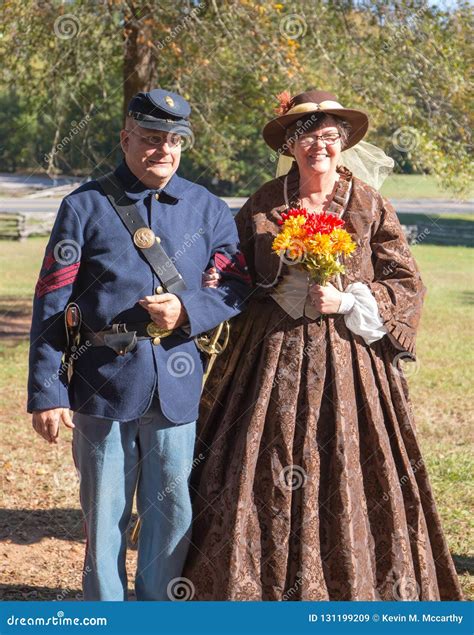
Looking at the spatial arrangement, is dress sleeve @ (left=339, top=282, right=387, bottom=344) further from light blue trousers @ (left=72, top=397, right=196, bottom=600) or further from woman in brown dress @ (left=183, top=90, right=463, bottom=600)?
light blue trousers @ (left=72, top=397, right=196, bottom=600)

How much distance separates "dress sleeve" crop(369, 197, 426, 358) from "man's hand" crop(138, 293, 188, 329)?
0.78 meters

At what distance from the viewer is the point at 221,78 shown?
9359 mm

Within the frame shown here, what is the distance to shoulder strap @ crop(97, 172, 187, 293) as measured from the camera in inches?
129

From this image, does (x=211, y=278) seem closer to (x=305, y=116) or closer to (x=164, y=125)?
(x=164, y=125)

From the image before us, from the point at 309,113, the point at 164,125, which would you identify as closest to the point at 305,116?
the point at 309,113

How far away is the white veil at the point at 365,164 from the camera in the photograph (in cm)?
407

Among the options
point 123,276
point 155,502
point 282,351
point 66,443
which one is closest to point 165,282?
point 123,276

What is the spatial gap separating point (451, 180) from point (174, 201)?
19.5 feet

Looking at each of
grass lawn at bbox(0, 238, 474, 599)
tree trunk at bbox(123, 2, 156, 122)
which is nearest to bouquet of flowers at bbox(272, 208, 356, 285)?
grass lawn at bbox(0, 238, 474, 599)

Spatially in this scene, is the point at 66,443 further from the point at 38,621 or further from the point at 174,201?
the point at 174,201

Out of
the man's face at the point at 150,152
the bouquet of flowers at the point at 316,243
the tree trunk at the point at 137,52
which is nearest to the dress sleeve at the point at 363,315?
the bouquet of flowers at the point at 316,243

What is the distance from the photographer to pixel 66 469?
250 inches

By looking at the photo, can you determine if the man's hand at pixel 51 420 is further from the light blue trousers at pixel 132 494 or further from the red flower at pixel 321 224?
the red flower at pixel 321 224

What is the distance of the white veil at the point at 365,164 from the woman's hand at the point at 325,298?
2.57 feet
